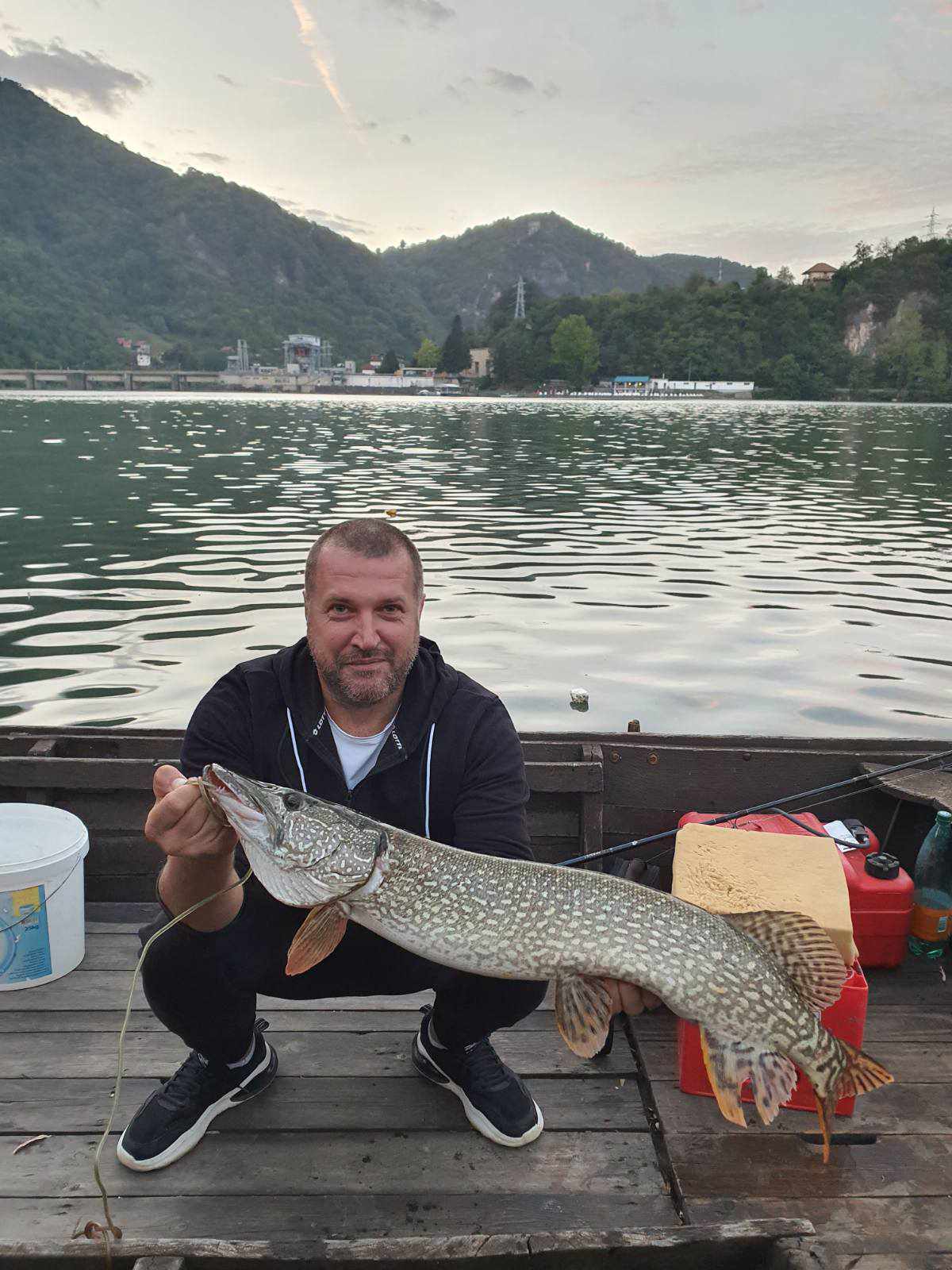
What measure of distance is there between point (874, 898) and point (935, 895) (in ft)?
1.21

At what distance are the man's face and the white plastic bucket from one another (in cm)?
159

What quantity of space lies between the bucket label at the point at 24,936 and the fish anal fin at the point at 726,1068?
268 cm

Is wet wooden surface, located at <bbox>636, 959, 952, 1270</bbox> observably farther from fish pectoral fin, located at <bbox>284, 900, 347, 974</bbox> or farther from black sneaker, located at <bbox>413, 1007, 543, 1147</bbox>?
fish pectoral fin, located at <bbox>284, 900, 347, 974</bbox>

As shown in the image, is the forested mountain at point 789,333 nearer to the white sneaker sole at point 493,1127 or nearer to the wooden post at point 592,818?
the wooden post at point 592,818

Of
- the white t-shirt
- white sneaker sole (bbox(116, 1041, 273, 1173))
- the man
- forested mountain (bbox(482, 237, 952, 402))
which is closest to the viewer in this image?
white sneaker sole (bbox(116, 1041, 273, 1173))

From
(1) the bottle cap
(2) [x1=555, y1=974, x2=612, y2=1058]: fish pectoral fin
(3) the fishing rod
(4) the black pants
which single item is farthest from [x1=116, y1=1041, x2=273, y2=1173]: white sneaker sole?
(1) the bottle cap

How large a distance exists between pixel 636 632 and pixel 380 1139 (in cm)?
901

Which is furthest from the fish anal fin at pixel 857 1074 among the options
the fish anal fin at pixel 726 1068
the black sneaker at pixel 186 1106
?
the black sneaker at pixel 186 1106

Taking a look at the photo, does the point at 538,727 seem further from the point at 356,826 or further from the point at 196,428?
the point at 196,428

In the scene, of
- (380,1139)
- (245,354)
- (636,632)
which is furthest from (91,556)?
(245,354)

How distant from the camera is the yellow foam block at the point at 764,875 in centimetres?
318

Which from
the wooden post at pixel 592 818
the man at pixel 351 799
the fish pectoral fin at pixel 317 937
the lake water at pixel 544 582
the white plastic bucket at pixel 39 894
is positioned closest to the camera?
the fish pectoral fin at pixel 317 937

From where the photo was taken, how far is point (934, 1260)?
241cm

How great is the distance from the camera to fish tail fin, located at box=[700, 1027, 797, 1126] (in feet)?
7.81
